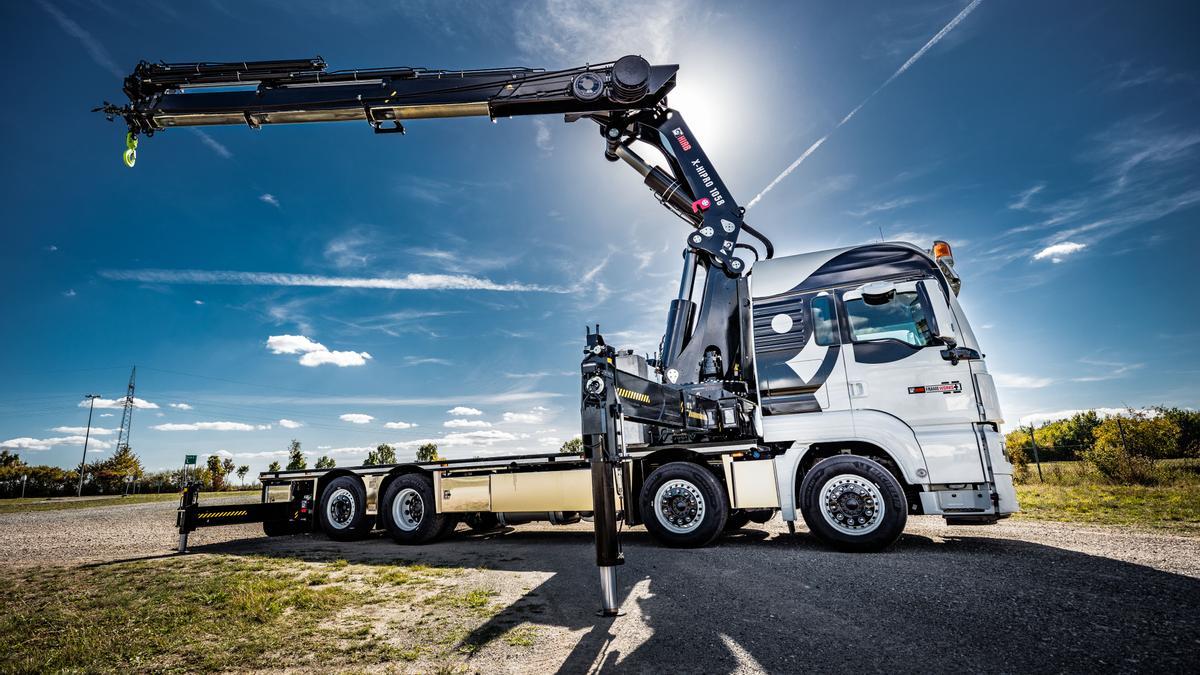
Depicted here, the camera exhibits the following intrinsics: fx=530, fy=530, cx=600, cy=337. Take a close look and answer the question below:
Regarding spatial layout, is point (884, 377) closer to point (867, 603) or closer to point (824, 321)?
point (824, 321)

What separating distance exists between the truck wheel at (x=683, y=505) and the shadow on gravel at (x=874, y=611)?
0.44m

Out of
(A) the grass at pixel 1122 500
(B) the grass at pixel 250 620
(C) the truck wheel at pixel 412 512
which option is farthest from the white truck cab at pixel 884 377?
(C) the truck wheel at pixel 412 512

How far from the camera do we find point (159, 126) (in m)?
9.85

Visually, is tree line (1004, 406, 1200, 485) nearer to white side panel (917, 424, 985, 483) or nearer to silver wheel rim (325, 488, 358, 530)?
white side panel (917, 424, 985, 483)

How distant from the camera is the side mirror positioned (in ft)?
21.5

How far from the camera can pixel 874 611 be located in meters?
4.26

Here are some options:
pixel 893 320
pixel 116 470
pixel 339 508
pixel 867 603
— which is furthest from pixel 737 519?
pixel 116 470

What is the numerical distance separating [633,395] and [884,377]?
3.88 metres

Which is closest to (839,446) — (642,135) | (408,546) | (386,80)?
(642,135)

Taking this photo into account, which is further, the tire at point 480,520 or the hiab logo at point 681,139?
the tire at point 480,520

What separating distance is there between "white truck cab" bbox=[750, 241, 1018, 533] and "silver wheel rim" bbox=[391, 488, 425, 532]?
6043mm

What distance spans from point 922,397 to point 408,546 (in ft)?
26.3

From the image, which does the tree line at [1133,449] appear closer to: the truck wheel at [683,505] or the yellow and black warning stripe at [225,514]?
the truck wheel at [683,505]

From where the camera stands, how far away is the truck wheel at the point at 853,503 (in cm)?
632
